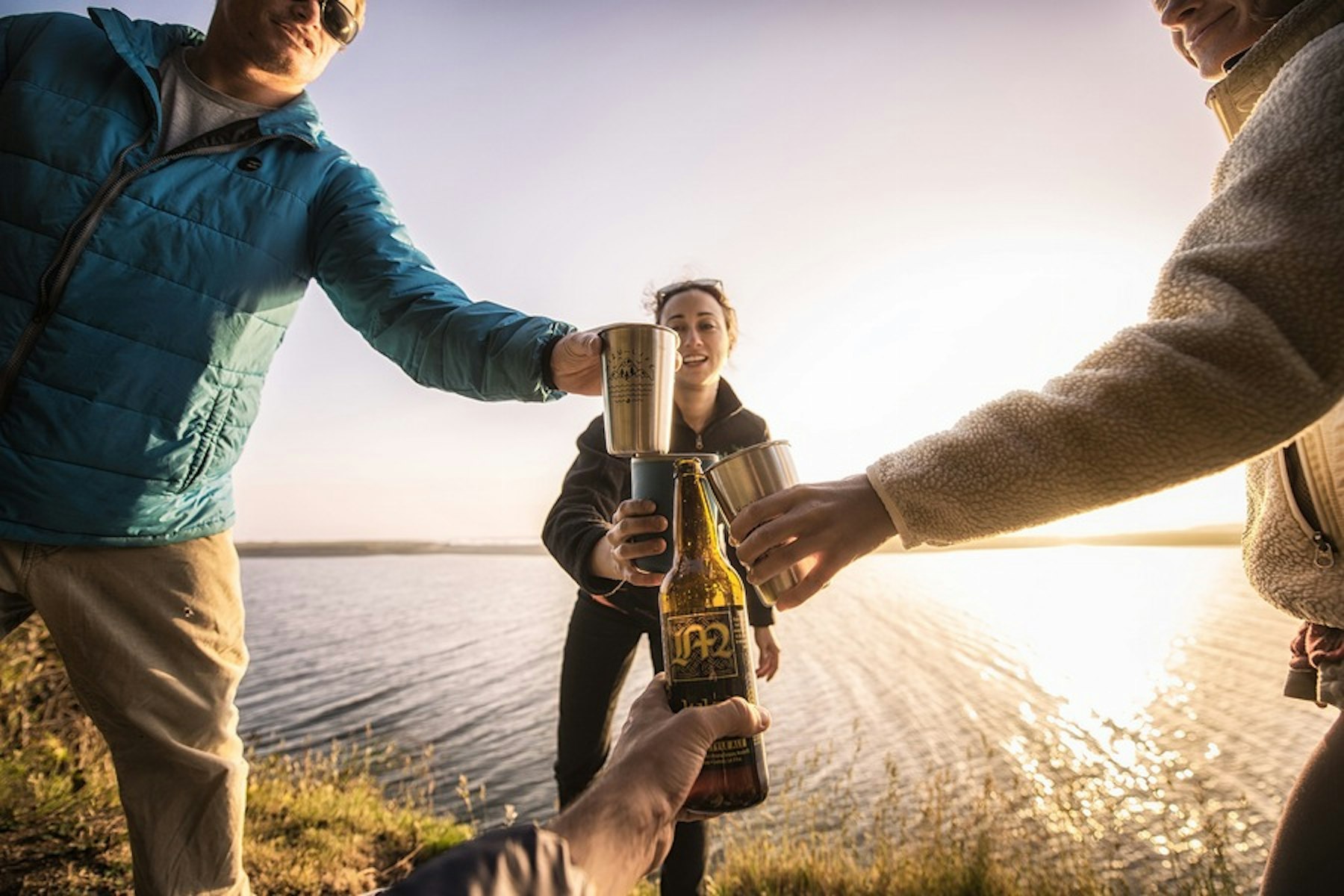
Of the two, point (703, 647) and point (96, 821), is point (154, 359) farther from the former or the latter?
point (96, 821)

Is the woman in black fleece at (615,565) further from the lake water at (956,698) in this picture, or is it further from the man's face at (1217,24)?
the lake water at (956,698)

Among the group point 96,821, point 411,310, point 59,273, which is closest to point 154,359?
point 59,273

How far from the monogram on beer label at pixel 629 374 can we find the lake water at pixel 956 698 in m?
4.91

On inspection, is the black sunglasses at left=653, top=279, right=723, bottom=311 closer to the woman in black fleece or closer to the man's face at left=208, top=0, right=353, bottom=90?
the woman in black fleece

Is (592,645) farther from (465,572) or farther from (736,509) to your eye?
(465,572)

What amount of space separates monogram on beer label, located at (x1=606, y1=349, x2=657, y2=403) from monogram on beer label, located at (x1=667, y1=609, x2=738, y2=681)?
2.13 ft

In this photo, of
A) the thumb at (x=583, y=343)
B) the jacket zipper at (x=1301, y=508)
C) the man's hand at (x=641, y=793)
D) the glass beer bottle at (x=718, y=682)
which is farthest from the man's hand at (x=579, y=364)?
the jacket zipper at (x=1301, y=508)

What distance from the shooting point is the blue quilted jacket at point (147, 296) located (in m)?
2.06

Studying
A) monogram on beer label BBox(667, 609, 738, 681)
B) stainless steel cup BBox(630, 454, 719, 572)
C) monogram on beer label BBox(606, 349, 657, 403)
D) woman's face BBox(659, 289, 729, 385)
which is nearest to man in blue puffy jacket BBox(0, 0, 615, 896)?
monogram on beer label BBox(606, 349, 657, 403)

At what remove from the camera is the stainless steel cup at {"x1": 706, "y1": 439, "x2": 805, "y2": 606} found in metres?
1.66

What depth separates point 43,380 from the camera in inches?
80.9

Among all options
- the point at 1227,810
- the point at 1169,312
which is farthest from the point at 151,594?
the point at 1227,810

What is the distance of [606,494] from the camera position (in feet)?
10.4

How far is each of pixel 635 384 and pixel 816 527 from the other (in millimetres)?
849
